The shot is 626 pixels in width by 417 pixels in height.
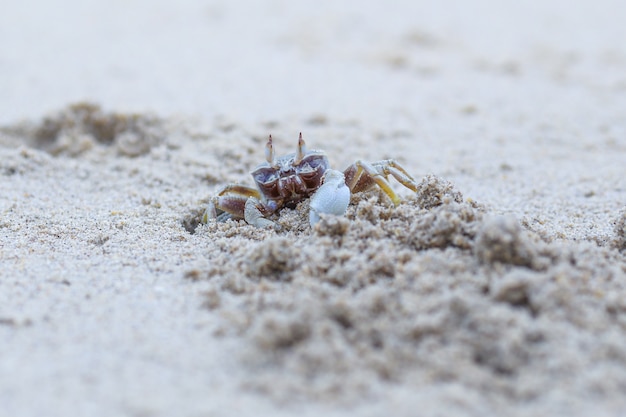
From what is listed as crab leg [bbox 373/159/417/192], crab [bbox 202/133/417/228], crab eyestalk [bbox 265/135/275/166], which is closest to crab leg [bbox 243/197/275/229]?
crab [bbox 202/133/417/228]

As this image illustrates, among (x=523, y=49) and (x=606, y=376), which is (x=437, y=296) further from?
(x=523, y=49)

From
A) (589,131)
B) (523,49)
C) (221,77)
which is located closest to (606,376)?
(589,131)

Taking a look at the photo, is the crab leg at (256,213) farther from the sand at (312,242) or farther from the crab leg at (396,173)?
the crab leg at (396,173)

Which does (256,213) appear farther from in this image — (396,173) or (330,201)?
(396,173)

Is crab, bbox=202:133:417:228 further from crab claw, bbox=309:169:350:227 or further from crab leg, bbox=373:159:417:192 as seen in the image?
crab claw, bbox=309:169:350:227

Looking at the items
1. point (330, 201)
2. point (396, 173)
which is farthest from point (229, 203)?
point (396, 173)

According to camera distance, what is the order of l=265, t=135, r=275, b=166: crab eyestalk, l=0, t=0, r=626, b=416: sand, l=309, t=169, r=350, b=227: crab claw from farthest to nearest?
l=265, t=135, r=275, b=166: crab eyestalk → l=309, t=169, r=350, b=227: crab claw → l=0, t=0, r=626, b=416: sand
